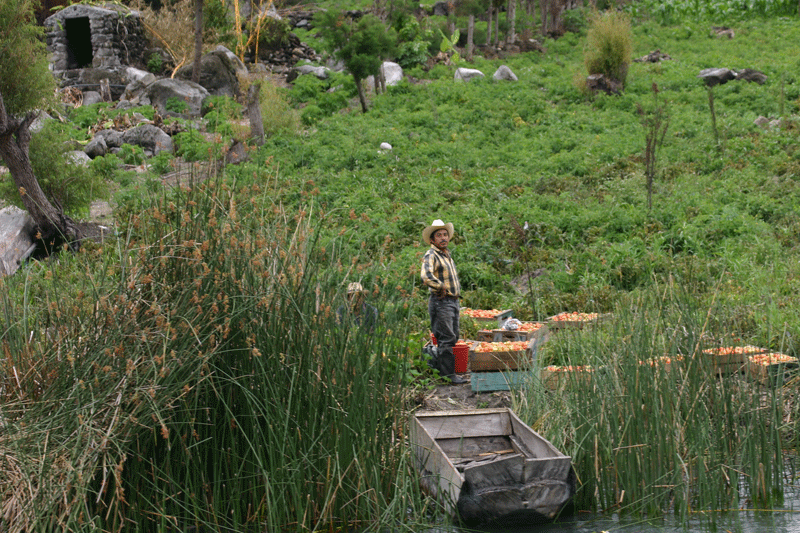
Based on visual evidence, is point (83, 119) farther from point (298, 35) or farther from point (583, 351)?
point (583, 351)

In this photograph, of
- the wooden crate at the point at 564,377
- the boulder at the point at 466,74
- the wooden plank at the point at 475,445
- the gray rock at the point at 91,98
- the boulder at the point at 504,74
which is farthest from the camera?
the boulder at the point at 466,74

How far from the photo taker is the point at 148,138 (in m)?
15.6

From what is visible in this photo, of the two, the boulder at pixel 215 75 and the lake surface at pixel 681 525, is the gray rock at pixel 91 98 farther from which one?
the lake surface at pixel 681 525

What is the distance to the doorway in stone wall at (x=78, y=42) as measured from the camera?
76.3 ft

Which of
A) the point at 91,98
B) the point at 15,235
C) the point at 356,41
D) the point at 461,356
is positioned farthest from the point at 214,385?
the point at 91,98

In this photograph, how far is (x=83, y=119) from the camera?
17.0m

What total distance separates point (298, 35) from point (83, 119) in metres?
13.1

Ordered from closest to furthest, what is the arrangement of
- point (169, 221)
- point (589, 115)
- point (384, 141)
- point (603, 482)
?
1. point (169, 221)
2. point (603, 482)
3. point (384, 141)
4. point (589, 115)

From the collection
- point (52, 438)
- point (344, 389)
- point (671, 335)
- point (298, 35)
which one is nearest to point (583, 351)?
point (671, 335)

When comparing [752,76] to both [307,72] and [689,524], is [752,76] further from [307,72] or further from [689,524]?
[689,524]

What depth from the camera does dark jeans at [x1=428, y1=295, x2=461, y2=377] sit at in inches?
260

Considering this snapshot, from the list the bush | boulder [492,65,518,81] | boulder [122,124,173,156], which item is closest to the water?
the bush

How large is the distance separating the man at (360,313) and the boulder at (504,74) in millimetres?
18006

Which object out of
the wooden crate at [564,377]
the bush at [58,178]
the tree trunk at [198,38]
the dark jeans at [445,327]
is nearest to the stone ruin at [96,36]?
the tree trunk at [198,38]
